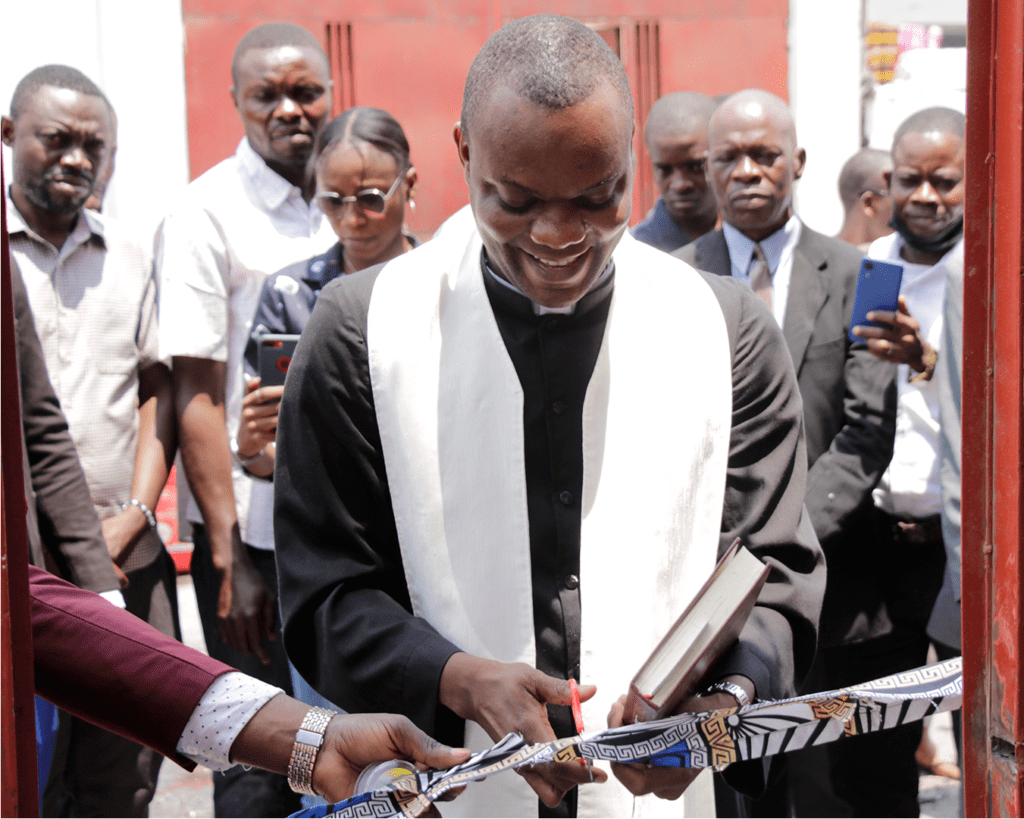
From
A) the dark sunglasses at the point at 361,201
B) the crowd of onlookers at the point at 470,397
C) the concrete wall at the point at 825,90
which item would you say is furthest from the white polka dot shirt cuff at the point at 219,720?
the concrete wall at the point at 825,90

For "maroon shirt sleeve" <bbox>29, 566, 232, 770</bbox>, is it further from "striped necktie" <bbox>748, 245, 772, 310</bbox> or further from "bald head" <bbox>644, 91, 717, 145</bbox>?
"bald head" <bbox>644, 91, 717, 145</bbox>

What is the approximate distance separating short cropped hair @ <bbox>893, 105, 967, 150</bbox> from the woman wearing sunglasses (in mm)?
1762

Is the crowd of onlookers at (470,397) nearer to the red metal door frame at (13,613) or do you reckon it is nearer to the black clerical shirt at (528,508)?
the black clerical shirt at (528,508)

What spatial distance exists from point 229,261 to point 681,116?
185cm

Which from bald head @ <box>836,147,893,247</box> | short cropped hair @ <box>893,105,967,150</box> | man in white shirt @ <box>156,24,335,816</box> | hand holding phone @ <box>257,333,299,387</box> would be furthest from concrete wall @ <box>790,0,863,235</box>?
hand holding phone @ <box>257,333,299,387</box>

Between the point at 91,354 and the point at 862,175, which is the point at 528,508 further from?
the point at 862,175

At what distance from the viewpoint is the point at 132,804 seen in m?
3.36

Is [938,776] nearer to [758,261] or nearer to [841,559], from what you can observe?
[841,559]

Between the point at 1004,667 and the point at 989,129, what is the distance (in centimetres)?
54

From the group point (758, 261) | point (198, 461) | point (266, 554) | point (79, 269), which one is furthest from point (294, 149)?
point (758, 261)

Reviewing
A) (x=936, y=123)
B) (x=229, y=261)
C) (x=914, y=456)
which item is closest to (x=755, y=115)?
(x=936, y=123)

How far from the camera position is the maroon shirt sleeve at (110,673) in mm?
1592

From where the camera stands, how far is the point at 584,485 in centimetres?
195

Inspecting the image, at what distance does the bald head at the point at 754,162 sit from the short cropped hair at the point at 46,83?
1.98 m
